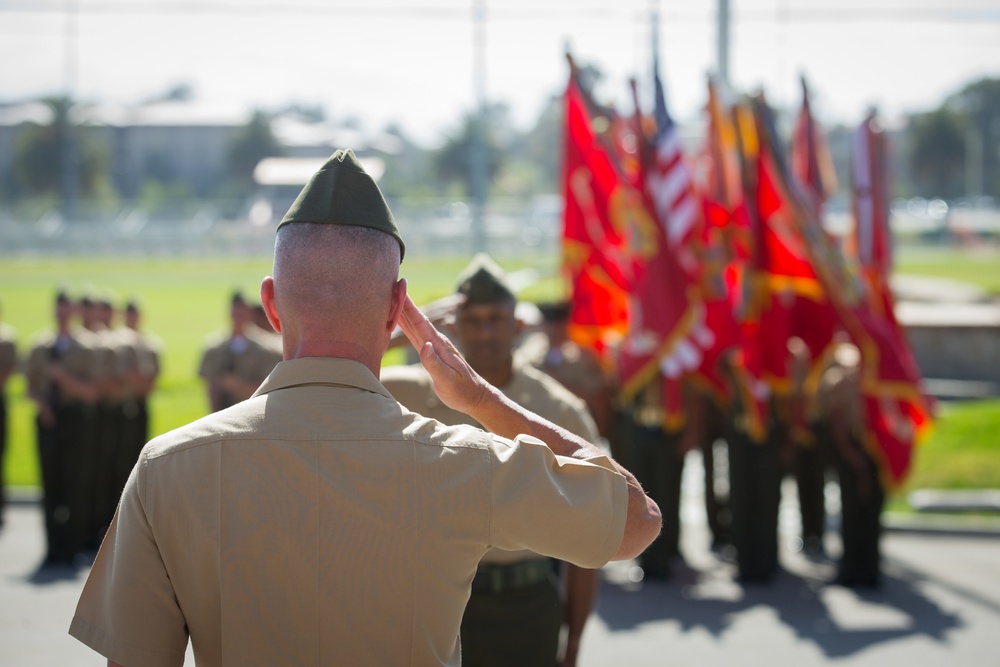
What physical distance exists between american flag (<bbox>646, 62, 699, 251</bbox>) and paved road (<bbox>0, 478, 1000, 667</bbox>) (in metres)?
2.63

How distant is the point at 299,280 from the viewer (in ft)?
6.36

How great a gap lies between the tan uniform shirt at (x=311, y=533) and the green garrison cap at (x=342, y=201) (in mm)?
252

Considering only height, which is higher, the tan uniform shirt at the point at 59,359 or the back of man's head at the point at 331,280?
the back of man's head at the point at 331,280

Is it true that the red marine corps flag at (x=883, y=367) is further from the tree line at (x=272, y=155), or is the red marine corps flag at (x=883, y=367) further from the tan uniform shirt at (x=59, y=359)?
the tree line at (x=272, y=155)

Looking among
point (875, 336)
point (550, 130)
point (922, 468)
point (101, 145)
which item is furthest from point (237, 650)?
point (101, 145)

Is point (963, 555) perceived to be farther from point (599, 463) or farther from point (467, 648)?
point (599, 463)

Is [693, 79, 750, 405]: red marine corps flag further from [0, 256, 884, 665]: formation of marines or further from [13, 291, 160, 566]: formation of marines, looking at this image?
[13, 291, 160, 566]: formation of marines

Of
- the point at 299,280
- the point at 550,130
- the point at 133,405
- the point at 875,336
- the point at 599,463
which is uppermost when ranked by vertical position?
the point at 550,130

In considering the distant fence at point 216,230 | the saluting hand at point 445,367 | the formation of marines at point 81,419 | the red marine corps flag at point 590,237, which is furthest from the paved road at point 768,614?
the distant fence at point 216,230

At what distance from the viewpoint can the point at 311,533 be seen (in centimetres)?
185

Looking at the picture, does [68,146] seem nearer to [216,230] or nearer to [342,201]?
[216,230]

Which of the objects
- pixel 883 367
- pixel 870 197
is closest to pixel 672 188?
pixel 870 197

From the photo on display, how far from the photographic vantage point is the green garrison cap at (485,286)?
427 centimetres

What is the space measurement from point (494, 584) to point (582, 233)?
6694mm
